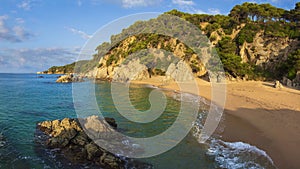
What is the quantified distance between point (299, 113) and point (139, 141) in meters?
12.0

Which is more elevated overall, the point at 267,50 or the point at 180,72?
the point at 267,50

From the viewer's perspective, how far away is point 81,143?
8.90 m

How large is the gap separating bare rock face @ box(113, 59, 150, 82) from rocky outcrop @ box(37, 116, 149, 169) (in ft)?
111

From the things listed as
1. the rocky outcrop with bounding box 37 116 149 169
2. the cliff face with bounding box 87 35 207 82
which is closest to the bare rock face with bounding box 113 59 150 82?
the cliff face with bounding box 87 35 207 82

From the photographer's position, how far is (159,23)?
2003 inches

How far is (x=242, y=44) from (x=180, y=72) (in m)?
15.2

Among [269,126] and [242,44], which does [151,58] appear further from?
[269,126]

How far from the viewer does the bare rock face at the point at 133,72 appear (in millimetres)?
45656

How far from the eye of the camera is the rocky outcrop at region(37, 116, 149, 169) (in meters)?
7.68

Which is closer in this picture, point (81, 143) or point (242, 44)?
point (81, 143)

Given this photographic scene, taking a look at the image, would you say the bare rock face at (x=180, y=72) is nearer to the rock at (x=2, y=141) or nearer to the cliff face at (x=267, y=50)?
the cliff face at (x=267, y=50)

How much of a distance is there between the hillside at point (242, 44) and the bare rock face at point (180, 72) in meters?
2.45

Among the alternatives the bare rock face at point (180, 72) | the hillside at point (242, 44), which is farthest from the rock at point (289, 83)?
the bare rock face at point (180, 72)

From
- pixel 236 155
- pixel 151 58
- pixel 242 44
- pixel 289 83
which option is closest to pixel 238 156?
pixel 236 155
